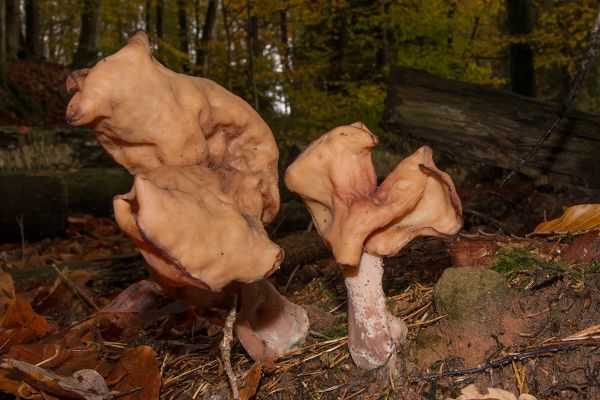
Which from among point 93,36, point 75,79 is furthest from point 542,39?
point 93,36

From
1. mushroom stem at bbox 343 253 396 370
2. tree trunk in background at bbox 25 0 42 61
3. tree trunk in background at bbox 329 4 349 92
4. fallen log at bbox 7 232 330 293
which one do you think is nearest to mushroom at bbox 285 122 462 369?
mushroom stem at bbox 343 253 396 370

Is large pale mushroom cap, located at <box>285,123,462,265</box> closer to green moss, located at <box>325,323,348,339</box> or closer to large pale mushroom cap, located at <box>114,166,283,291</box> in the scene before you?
large pale mushroom cap, located at <box>114,166,283,291</box>

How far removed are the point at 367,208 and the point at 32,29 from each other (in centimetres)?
1678

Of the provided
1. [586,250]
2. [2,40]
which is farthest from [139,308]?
[2,40]

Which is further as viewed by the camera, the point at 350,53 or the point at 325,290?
the point at 350,53

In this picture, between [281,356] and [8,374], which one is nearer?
[8,374]

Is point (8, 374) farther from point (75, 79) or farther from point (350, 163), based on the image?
point (350, 163)

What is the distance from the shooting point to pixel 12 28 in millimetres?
14445

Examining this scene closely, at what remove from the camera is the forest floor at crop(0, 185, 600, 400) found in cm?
169

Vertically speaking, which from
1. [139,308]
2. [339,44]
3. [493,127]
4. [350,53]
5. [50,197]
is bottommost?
[50,197]

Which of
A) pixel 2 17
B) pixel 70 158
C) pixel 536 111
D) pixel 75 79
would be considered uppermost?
pixel 2 17

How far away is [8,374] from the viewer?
1860 mm

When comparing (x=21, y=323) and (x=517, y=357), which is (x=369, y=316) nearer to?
(x=517, y=357)

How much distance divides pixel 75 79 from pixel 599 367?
1.83m
